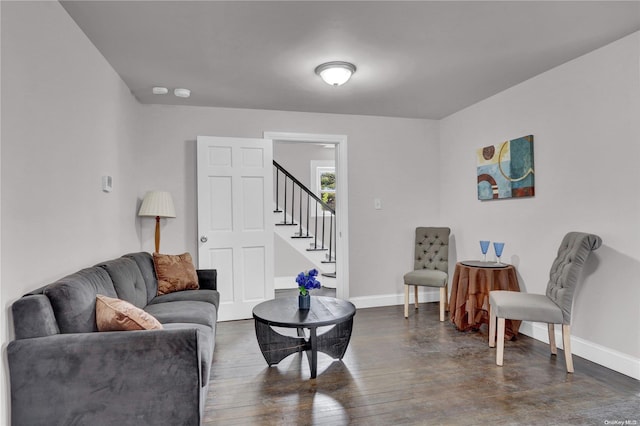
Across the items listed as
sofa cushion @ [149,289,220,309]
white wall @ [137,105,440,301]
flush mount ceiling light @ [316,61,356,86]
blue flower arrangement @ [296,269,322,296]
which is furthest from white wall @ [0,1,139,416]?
flush mount ceiling light @ [316,61,356,86]

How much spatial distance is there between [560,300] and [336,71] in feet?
8.08

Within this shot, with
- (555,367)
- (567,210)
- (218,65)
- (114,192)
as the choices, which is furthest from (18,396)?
(567,210)

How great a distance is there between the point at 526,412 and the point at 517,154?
2405 millimetres

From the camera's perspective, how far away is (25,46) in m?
1.83

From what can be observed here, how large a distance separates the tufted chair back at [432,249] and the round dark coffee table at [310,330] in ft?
6.34

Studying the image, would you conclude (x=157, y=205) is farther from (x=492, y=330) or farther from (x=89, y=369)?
(x=492, y=330)

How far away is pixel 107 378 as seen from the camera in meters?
1.66

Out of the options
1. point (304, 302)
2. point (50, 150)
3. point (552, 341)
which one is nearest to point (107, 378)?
point (50, 150)

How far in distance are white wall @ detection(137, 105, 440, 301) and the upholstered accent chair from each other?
0.26m

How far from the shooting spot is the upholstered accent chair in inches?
167

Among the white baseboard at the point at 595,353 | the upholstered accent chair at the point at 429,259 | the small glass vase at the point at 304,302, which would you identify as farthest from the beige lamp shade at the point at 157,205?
the white baseboard at the point at 595,353

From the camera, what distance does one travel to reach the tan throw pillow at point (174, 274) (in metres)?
3.33

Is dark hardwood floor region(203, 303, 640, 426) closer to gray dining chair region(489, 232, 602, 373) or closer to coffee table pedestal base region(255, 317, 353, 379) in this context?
coffee table pedestal base region(255, 317, 353, 379)

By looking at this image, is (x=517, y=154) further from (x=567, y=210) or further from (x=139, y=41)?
(x=139, y=41)
